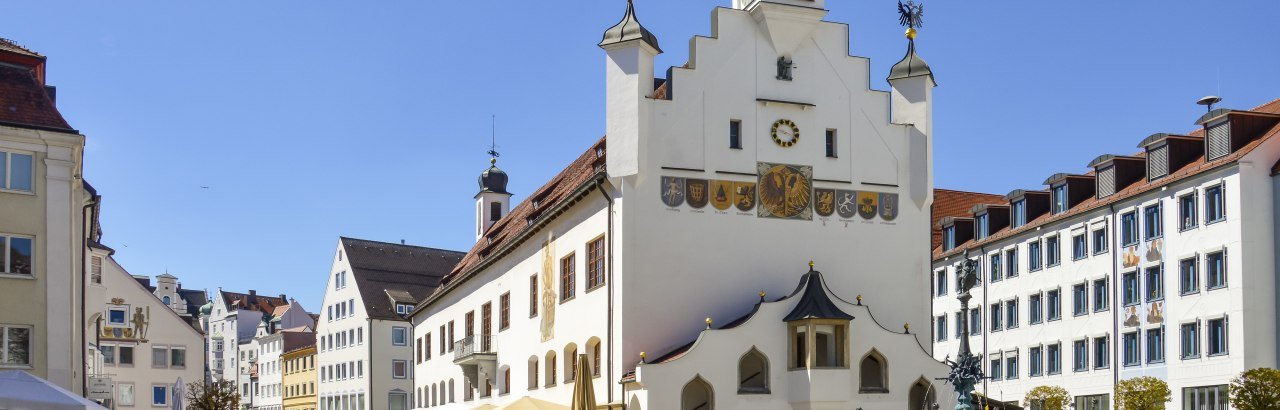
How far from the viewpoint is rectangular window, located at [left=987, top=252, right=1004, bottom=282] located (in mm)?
61375

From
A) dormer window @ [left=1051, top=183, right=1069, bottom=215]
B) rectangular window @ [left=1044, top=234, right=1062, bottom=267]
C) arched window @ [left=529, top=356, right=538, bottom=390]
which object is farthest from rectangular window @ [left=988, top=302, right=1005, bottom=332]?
arched window @ [left=529, top=356, right=538, bottom=390]

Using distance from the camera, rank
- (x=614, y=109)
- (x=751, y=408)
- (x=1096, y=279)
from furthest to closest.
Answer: (x=1096, y=279)
(x=614, y=109)
(x=751, y=408)

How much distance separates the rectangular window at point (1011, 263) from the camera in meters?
59.8

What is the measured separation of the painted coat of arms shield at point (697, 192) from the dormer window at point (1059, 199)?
2270 centimetres

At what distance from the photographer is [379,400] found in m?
96.1

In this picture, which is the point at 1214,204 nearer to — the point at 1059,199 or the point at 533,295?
the point at 1059,199

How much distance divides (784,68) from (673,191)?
489 cm

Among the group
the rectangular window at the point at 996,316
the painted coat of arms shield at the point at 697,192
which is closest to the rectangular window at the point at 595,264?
the painted coat of arms shield at the point at 697,192

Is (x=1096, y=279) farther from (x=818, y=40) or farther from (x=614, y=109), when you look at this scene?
(x=614, y=109)

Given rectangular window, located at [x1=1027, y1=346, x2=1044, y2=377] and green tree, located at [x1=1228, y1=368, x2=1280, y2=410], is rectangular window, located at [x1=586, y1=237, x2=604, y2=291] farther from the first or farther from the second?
rectangular window, located at [x1=1027, y1=346, x2=1044, y2=377]

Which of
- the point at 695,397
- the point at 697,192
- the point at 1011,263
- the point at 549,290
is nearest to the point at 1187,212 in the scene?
the point at 1011,263

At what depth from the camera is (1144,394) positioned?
45.4 metres

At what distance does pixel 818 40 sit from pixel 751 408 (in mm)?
10735

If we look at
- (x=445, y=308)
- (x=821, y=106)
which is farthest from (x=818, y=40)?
(x=445, y=308)
